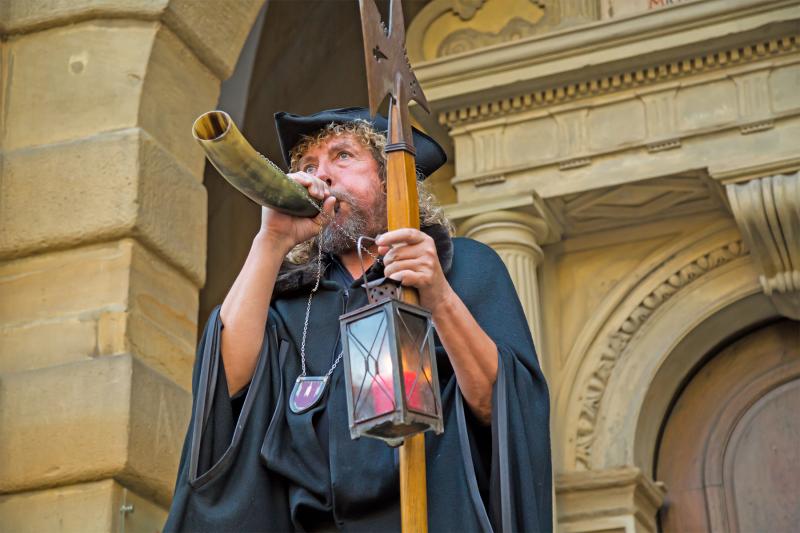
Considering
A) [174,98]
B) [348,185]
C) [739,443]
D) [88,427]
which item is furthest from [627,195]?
[348,185]

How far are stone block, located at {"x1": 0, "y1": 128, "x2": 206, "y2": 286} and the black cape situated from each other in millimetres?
1524

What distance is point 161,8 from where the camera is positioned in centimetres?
468

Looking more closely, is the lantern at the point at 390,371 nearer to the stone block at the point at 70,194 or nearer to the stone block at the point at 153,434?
the stone block at the point at 153,434

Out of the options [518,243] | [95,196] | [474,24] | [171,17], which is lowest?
[95,196]

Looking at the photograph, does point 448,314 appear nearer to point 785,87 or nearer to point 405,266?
point 405,266

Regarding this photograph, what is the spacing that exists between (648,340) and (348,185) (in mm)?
3172

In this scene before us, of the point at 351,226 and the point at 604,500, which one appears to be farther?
the point at 604,500

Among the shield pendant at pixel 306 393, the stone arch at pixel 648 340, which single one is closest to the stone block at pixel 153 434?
the shield pendant at pixel 306 393

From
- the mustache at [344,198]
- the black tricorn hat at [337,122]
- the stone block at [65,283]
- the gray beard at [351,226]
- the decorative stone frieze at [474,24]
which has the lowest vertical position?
the gray beard at [351,226]

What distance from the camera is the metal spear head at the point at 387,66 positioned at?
2.86 metres

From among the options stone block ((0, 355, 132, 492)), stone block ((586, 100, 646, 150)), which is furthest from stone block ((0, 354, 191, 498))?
stone block ((586, 100, 646, 150))

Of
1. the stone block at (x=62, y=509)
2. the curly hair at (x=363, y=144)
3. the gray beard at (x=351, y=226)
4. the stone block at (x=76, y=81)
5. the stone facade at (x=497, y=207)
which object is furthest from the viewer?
the stone block at (x=76, y=81)

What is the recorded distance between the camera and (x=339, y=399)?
288 cm

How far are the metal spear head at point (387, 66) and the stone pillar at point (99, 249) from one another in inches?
63.3
